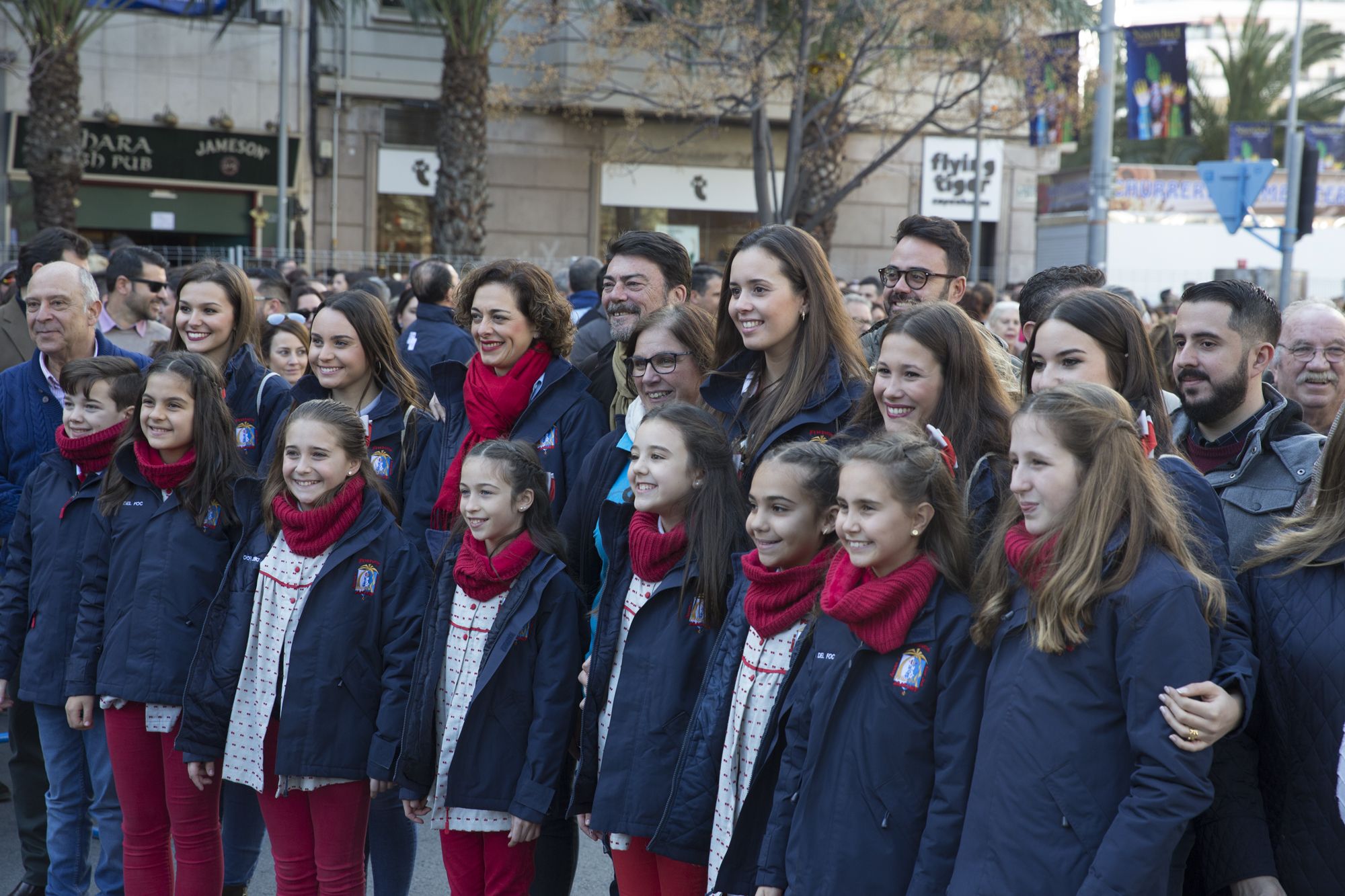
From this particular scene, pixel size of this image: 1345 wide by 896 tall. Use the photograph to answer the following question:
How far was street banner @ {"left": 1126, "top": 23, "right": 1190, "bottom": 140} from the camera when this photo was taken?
16984 mm

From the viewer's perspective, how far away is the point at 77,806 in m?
4.67

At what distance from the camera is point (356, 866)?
418 centimetres

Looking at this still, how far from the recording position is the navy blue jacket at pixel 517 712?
388 cm

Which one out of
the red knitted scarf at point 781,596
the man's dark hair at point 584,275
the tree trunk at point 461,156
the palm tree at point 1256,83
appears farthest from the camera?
the palm tree at point 1256,83

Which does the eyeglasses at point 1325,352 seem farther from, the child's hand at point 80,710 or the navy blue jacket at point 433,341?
the child's hand at point 80,710

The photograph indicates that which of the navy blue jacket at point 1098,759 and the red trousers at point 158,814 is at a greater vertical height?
the navy blue jacket at point 1098,759

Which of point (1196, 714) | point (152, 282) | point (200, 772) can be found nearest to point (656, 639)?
point (1196, 714)

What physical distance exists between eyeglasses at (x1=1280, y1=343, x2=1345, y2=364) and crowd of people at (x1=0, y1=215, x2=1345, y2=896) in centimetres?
1

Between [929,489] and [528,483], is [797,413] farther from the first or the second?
[528,483]

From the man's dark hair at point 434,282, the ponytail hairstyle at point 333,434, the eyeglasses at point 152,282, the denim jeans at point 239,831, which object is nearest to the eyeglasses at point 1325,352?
the ponytail hairstyle at point 333,434

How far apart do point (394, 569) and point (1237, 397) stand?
2.66m

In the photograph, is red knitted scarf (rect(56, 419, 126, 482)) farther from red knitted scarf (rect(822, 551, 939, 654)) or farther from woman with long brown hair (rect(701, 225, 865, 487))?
red knitted scarf (rect(822, 551, 939, 654))

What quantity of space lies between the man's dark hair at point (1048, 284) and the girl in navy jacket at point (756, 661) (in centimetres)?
158

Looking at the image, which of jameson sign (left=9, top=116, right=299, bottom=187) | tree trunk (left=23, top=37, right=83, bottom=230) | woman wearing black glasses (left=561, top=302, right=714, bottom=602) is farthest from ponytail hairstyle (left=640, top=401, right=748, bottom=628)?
jameson sign (left=9, top=116, right=299, bottom=187)
